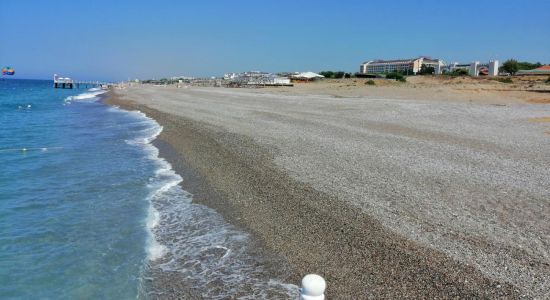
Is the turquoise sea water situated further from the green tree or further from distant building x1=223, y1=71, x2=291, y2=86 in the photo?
the green tree

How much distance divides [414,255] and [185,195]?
16.6 feet

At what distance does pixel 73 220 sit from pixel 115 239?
132 cm

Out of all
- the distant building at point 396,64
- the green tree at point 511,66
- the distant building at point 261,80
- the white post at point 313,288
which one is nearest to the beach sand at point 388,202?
the white post at point 313,288

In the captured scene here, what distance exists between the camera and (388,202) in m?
7.29

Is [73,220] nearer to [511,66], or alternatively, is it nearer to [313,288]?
[313,288]

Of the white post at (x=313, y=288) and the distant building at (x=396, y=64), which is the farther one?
the distant building at (x=396, y=64)

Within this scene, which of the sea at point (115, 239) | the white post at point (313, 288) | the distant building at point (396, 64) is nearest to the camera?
the white post at point (313, 288)

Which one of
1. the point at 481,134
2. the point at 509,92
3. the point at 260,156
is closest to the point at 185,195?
the point at 260,156

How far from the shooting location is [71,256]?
586 centimetres

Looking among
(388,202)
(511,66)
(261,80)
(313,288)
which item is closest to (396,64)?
(261,80)

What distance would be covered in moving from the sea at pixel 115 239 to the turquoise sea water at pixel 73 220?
2 centimetres

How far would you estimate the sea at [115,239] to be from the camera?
496 centimetres

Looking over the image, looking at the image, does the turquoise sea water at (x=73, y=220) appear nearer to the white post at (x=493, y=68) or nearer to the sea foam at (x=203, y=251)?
the sea foam at (x=203, y=251)

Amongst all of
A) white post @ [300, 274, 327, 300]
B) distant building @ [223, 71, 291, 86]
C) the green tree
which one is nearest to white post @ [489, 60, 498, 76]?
the green tree
